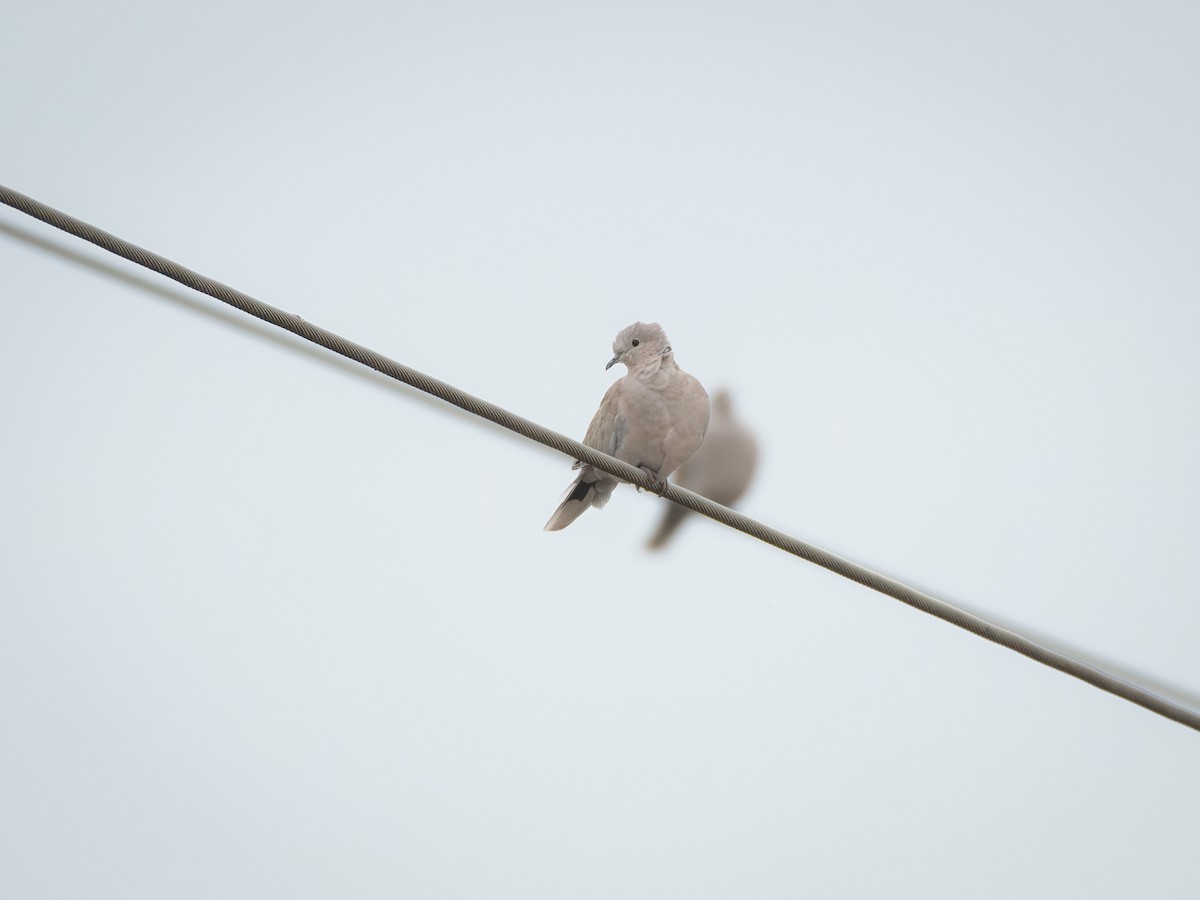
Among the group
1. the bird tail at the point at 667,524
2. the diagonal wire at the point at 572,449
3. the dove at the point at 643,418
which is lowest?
the diagonal wire at the point at 572,449

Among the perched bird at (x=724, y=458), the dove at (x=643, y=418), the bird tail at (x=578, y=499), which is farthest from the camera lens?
the perched bird at (x=724, y=458)

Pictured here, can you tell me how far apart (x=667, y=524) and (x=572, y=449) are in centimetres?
215

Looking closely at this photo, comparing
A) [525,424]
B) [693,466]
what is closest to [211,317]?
[525,424]

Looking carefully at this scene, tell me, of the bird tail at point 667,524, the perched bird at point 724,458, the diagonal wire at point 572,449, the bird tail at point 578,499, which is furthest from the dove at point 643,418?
the diagonal wire at point 572,449

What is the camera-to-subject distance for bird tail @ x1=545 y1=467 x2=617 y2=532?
5.45m

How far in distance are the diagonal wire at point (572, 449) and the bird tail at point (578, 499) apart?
1955 mm

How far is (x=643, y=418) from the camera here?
5156 millimetres

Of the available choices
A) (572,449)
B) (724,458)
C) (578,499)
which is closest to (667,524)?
(578,499)

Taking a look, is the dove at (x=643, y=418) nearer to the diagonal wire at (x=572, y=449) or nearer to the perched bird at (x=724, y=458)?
the perched bird at (x=724, y=458)

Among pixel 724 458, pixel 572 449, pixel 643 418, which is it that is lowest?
pixel 572 449

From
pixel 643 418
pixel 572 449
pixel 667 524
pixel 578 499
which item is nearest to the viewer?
pixel 572 449

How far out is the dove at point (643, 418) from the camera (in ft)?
16.9

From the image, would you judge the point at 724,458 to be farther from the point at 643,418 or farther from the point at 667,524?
the point at 643,418

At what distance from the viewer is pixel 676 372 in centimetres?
526
